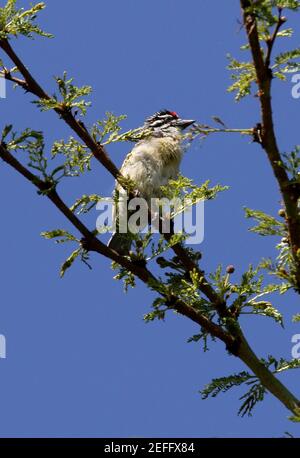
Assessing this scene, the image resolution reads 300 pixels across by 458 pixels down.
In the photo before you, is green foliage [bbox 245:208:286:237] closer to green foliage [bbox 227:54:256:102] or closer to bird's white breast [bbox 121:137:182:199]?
green foliage [bbox 227:54:256:102]

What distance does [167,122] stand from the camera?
719cm

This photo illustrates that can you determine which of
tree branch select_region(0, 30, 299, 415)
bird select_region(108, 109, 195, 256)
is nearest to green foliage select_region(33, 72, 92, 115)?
tree branch select_region(0, 30, 299, 415)

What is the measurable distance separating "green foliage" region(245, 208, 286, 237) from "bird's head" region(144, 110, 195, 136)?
12.6 ft

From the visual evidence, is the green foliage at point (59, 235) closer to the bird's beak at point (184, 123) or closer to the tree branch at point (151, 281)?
the tree branch at point (151, 281)

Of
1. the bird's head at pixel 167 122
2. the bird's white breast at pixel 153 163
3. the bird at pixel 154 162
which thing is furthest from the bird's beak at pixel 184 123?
the bird's white breast at pixel 153 163

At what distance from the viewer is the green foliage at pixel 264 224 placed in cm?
303

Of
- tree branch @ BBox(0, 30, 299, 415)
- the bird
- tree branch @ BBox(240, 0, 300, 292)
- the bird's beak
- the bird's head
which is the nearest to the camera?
tree branch @ BBox(240, 0, 300, 292)

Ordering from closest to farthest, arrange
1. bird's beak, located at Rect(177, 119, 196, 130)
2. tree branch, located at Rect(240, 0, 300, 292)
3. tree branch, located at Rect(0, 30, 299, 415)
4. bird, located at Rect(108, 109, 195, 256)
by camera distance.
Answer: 1. tree branch, located at Rect(240, 0, 300, 292)
2. tree branch, located at Rect(0, 30, 299, 415)
3. bird, located at Rect(108, 109, 195, 256)
4. bird's beak, located at Rect(177, 119, 196, 130)

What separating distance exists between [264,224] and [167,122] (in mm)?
4279

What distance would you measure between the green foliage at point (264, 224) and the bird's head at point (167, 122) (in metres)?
3.84

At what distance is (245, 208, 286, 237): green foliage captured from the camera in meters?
3.03

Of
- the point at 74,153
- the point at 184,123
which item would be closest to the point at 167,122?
the point at 184,123

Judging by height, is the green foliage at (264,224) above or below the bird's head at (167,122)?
below
